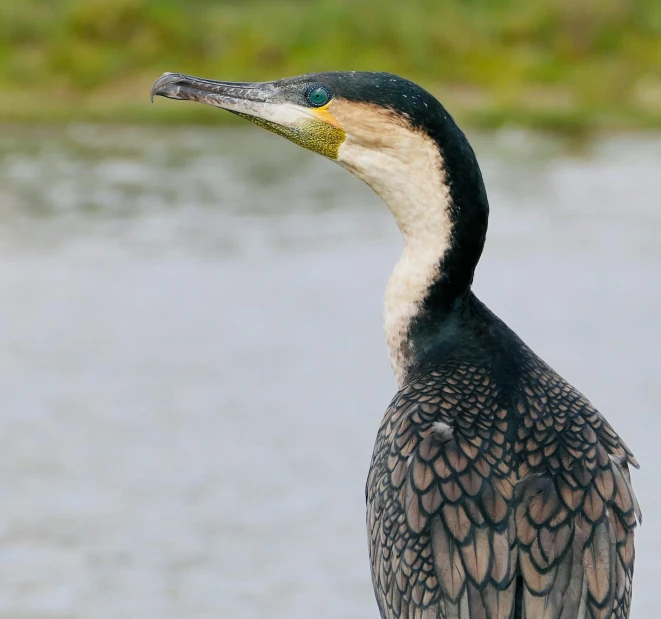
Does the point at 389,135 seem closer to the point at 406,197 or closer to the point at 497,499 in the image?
the point at 406,197

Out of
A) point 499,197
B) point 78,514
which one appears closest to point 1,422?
point 78,514

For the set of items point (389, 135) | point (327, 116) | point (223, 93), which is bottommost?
point (389, 135)

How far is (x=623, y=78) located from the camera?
2264 cm

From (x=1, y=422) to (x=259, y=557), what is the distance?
7.88 ft

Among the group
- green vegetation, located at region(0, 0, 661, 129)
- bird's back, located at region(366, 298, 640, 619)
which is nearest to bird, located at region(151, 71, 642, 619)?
bird's back, located at region(366, 298, 640, 619)

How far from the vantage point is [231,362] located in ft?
31.4

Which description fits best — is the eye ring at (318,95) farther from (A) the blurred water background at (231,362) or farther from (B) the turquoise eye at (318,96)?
(A) the blurred water background at (231,362)

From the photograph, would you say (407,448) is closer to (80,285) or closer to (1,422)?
(1,422)

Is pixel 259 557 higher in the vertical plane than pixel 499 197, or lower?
lower

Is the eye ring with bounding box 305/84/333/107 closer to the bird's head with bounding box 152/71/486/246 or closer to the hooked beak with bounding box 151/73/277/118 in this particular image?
the bird's head with bounding box 152/71/486/246

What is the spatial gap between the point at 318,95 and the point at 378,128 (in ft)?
0.72

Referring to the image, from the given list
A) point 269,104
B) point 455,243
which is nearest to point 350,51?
point 269,104

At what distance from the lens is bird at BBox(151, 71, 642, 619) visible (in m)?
3.36

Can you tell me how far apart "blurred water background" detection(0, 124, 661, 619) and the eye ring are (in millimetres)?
2990
